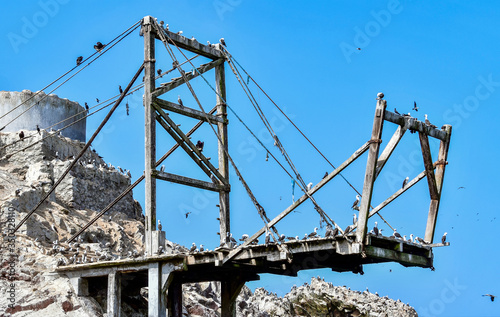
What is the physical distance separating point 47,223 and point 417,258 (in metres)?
17.6

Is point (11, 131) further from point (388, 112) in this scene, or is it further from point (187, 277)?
point (388, 112)

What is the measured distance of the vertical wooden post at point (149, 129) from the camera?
2920 cm

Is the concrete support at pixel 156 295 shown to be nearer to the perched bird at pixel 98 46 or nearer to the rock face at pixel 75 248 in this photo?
the rock face at pixel 75 248

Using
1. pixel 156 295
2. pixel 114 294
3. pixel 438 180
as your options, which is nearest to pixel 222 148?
pixel 156 295

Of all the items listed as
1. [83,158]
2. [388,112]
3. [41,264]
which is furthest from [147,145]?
[83,158]

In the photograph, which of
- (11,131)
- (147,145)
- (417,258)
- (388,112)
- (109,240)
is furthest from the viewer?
(11,131)

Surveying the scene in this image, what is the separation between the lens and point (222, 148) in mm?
32062

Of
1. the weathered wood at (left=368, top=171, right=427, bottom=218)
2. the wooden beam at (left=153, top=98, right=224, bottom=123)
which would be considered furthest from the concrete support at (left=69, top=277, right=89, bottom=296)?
the weathered wood at (left=368, top=171, right=427, bottom=218)

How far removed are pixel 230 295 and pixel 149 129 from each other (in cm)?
695

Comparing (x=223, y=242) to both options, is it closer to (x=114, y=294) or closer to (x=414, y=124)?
(x=114, y=294)

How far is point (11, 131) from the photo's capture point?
4709cm

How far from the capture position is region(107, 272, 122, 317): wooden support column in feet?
95.4

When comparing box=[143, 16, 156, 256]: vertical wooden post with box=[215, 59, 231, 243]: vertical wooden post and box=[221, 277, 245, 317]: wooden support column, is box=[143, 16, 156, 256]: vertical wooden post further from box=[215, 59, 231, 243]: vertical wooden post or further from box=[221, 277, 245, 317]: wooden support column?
box=[221, 277, 245, 317]: wooden support column

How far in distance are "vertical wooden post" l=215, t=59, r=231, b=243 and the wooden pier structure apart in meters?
0.04
